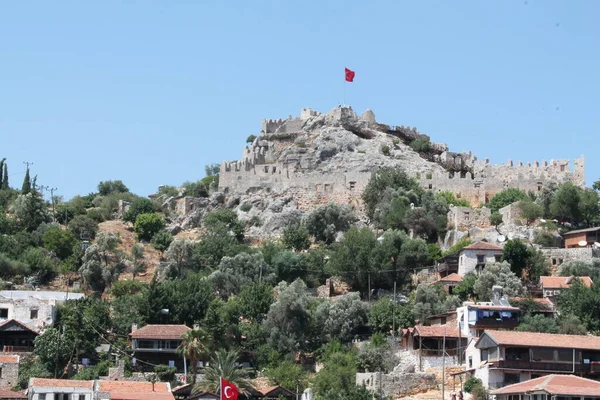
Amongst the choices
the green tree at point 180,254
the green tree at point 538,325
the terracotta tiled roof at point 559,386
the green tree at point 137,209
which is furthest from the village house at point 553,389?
the green tree at point 137,209

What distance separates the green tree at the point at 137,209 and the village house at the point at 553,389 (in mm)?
51605

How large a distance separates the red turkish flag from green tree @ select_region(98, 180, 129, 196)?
209ft

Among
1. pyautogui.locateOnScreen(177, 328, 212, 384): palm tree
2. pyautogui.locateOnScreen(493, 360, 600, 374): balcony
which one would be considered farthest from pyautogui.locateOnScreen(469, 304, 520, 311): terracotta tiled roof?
pyautogui.locateOnScreen(177, 328, 212, 384): palm tree

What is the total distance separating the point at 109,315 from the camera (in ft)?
246

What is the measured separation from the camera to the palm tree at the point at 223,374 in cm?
6309

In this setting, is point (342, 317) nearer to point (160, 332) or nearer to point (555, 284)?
point (160, 332)

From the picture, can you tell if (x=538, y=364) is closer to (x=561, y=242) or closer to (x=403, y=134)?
(x=561, y=242)

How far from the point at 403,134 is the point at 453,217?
2551cm

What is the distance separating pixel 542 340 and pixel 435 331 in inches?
291

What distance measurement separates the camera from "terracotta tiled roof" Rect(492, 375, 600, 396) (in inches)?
2157

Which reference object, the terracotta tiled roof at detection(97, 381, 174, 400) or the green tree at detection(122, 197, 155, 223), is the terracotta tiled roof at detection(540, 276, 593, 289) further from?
the green tree at detection(122, 197, 155, 223)

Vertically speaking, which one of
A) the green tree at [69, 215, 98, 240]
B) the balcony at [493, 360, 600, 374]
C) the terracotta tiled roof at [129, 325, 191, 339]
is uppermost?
the green tree at [69, 215, 98, 240]

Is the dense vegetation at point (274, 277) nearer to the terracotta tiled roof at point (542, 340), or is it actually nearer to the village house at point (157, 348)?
the village house at point (157, 348)

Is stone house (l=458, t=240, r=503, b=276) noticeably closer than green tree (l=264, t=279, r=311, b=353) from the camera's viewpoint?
No
